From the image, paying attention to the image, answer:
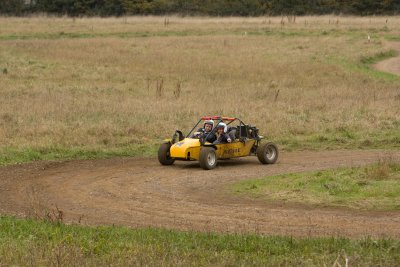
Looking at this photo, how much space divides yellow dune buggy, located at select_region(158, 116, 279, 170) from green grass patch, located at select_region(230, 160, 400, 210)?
7.24ft

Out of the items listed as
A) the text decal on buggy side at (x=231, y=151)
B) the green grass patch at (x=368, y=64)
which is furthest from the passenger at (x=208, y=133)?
the green grass patch at (x=368, y=64)

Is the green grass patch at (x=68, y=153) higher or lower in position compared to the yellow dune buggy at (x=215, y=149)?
lower

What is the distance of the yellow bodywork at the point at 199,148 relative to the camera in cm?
2031

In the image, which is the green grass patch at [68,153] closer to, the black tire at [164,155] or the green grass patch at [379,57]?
the black tire at [164,155]

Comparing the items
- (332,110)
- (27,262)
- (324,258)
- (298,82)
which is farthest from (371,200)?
(298,82)

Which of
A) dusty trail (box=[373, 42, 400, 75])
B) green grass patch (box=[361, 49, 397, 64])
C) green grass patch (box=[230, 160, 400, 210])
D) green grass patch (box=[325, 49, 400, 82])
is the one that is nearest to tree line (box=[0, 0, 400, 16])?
Answer: green grass patch (box=[361, 49, 397, 64])

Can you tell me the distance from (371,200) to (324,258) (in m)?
5.40

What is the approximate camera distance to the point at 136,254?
33.6 ft

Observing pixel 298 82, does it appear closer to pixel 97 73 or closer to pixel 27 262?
pixel 97 73

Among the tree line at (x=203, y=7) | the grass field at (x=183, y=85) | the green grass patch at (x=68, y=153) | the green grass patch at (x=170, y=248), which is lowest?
the green grass patch at (x=68, y=153)

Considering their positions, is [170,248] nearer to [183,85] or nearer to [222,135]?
[222,135]

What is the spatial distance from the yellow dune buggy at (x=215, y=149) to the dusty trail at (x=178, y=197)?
300mm

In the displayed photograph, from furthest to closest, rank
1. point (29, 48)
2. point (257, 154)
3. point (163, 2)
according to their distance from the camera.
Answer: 1. point (163, 2)
2. point (29, 48)
3. point (257, 154)

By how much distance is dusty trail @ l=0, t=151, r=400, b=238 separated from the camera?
44.5 feet
